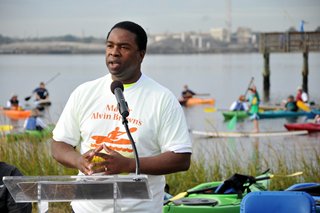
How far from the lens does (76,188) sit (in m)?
3.64

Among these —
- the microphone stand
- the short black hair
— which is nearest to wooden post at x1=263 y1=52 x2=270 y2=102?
the short black hair

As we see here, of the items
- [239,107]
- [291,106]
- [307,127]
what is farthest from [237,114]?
[307,127]

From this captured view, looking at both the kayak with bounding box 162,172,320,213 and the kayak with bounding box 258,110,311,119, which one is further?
the kayak with bounding box 258,110,311,119

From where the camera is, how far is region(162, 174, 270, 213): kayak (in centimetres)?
698

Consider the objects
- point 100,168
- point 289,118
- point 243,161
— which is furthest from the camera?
point 289,118

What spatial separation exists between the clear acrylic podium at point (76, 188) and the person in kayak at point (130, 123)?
0.45m

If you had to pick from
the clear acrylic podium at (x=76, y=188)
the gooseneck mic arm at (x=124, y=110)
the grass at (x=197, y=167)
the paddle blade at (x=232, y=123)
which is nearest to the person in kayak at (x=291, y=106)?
the paddle blade at (x=232, y=123)

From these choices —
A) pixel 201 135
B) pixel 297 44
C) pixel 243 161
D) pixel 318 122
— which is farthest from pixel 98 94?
pixel 297 44

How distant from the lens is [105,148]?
4.05 m

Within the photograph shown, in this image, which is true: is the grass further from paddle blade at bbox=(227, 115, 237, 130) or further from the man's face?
paddle blade at bbox=(227, 115, 237, 130)

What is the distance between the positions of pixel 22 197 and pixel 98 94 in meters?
0.87

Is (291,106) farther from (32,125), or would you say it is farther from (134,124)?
(134,124)

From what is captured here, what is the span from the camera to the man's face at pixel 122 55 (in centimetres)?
429

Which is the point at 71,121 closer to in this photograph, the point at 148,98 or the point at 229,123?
the point at 148,98
